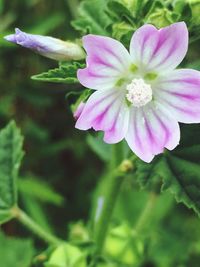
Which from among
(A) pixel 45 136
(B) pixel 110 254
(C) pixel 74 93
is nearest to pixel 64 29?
(A) pixel 45 136

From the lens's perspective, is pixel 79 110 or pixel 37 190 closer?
pixel 79 110

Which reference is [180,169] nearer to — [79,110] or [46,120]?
[79,110]

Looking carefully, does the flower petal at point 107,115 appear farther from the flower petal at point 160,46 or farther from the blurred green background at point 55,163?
the blurred green background at point 55,163

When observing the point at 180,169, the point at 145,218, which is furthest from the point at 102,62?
the point at 145,218

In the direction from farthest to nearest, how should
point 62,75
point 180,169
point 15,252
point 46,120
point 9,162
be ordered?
point 46,120 → point 15,252 → point 9,162 → point 180,169 → point 62,75

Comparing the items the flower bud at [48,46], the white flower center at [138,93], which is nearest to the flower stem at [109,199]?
the white flower center at [138,93]
